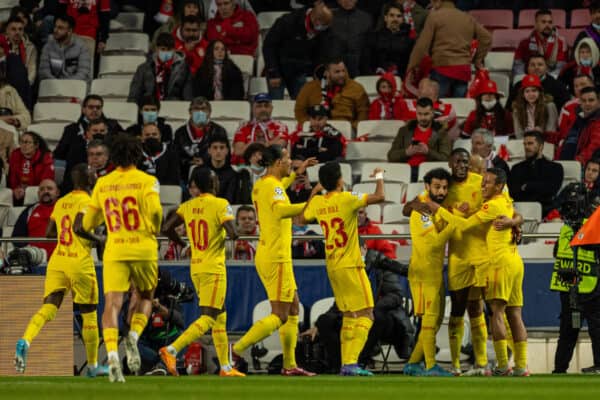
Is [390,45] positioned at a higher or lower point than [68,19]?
lower

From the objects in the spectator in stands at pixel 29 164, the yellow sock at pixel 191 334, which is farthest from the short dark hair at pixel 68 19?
the yellow sock at pixel 191 334

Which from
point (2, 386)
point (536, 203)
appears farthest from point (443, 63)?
point (2, 386)

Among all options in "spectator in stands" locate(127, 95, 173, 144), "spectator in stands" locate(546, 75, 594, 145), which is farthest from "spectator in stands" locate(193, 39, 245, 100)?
"spectator in stands" locate(546, 75, 594, 145)

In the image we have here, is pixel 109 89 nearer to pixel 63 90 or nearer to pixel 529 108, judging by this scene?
pixel 63 90

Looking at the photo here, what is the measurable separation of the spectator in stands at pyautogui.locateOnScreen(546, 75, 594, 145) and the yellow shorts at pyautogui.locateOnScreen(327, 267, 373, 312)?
20.3ft

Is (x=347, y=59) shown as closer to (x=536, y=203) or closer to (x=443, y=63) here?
(x=443, y=63)

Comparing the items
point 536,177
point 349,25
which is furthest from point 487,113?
point 349,25

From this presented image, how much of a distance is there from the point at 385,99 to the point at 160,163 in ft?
11.2

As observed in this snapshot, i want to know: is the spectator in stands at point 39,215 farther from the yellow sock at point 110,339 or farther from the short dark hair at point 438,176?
the yellow sock at point 110,339

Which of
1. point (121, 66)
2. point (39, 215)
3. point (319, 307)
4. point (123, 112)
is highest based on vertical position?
point (121, 66)

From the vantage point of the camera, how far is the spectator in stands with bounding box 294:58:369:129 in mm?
20469

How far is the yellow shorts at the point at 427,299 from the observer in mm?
15047

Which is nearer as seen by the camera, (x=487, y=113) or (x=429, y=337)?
(x=429, y=337)

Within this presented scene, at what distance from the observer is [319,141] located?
19.3 meters
